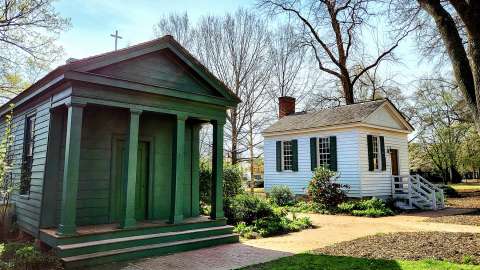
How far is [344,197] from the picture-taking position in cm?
1532

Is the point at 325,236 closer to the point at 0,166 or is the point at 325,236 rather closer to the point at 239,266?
the point at 239,266

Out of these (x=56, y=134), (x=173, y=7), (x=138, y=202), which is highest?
(x=173, y=7)

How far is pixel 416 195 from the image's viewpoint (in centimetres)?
1625

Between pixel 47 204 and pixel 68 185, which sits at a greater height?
pixel 68 185

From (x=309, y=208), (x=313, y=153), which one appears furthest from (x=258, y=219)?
(x=313, y=153)

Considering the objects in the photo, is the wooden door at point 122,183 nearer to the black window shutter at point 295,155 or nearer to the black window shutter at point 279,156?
the black window shutter at point 295,155

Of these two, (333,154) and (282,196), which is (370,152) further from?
(282,196)

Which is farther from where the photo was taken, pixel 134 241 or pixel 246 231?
pixel 246 231

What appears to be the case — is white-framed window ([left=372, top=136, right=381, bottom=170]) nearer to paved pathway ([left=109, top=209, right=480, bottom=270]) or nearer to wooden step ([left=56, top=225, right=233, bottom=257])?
paved pathway ([left=109, top=209, right=480, bottom=270])

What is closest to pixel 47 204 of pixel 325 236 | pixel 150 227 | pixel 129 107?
pixel 150 227

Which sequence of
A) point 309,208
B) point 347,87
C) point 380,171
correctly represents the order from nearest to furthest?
point 309,208 → point 380,171 → point 347,87

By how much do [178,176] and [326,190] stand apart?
903 centimetres

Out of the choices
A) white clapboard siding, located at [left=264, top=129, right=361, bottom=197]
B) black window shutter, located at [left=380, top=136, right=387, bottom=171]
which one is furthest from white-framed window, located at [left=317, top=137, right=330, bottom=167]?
black window shutter, located at [left=380, top=136, right=387, bottom=171]

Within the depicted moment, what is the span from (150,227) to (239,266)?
2.41m
